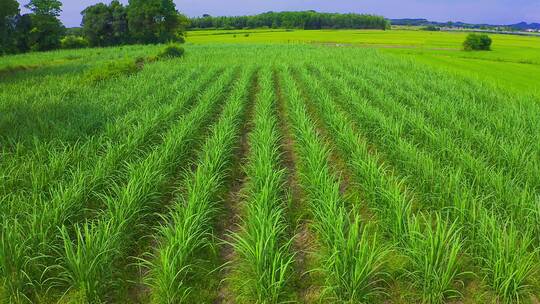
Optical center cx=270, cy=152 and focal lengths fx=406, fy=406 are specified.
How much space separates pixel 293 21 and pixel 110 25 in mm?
57478

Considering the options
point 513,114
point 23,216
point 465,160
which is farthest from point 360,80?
point 23,216

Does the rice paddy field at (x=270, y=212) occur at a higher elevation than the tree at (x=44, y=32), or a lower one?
lower

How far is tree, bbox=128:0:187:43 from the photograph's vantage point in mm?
53719

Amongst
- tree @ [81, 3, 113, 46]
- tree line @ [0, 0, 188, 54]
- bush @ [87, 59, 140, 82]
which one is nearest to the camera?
bush @ [87, 59, 140, 82]

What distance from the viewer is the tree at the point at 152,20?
53.7m

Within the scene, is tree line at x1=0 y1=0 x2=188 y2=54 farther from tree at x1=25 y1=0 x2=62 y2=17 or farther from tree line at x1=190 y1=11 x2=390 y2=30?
tree line at x1=190 y1=11 x2=390 y2=30

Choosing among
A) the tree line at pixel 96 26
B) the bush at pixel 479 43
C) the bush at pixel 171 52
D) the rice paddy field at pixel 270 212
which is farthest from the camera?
the tree line at pixel 96 26

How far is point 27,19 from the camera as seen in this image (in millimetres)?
43562

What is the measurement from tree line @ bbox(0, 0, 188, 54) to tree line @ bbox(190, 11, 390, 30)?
140 ft

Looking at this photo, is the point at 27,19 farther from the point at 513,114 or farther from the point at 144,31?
the point at 513,114

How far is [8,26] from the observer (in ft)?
129

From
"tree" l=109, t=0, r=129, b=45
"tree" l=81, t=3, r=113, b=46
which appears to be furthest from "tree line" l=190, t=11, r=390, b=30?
"tree" l=81, t=3, r=113, b=46

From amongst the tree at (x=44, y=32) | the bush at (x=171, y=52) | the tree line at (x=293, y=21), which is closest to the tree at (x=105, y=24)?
the tree at (x=44, y=32)

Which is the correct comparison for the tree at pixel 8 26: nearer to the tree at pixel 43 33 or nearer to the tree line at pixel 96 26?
the tree line at pixel 96 26
